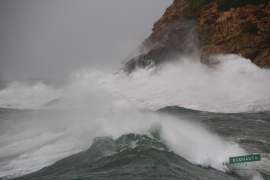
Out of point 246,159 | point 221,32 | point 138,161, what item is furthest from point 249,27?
point 138,161

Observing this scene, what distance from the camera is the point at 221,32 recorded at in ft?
91.6

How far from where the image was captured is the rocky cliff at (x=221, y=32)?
985 inches

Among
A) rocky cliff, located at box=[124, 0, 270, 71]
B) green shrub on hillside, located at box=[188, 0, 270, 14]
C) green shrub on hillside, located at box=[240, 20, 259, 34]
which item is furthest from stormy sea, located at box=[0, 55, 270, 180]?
green shrub on hillside, located at box=[188, 0, 270, 14]

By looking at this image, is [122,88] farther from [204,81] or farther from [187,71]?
[204,81]

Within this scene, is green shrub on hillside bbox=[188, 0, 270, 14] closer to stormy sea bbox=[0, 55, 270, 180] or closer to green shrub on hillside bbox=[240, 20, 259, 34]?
green shrub on hillside bbox=[240, 20, 259, 34]

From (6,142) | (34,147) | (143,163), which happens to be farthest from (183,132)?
(6,142)

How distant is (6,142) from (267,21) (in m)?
26.3

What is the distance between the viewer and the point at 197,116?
678 inches

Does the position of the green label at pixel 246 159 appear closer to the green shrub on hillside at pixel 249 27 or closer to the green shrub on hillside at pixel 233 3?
the green shrub on hillside at pixel 249 27

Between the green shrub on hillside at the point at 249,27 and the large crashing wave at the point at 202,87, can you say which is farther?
the green shrub on hillside at the point at 249,27

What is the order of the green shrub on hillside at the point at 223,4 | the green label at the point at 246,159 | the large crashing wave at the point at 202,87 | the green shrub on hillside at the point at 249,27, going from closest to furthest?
1. the green label at the point at 246,159
2. the large crashing wave at the point at 202,87
3. the green shrub on hillside at the point at 249,27
4. the green shrub on hillside at the point at 223,4

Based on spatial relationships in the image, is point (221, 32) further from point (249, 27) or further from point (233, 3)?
point (233, 3)

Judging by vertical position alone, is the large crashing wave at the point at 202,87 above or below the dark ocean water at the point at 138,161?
above

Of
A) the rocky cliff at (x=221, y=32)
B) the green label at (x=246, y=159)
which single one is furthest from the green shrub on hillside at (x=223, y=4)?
the green label at (x=246, y=159)
